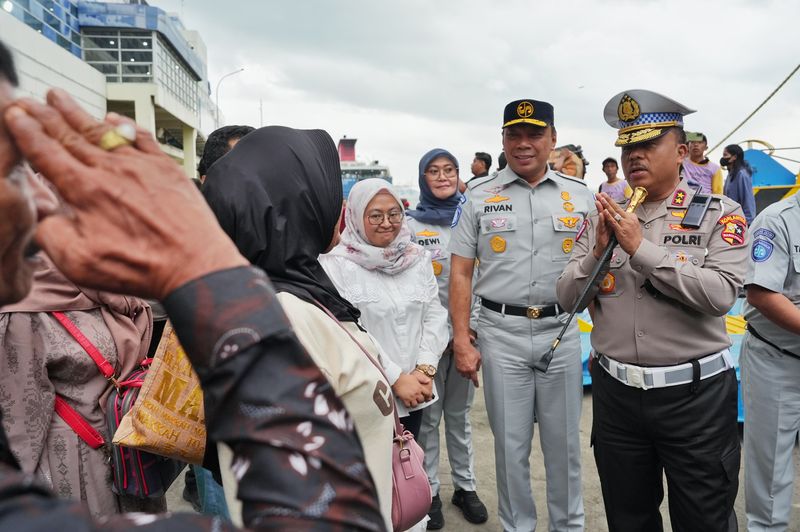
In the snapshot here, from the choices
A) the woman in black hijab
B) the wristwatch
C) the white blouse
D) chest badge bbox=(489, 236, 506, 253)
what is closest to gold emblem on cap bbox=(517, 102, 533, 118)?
chest badge bbox=(489, 236, 506, 253)

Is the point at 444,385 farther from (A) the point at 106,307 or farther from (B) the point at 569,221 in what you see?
(A) the point at 106,307

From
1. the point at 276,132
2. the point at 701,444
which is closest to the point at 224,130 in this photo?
the point at 276,132

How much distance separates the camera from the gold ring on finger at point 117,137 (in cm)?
51

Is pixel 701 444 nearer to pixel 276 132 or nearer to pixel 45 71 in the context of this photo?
pixel 276 132

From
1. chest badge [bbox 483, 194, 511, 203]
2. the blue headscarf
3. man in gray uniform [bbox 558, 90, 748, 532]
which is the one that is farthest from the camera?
the blue headscarf

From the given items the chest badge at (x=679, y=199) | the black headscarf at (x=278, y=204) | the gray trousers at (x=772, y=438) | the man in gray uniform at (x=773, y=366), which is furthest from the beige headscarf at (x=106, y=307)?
the gray trousers at (x=772, y=438)

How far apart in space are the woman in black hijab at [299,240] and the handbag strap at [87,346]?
874 mm

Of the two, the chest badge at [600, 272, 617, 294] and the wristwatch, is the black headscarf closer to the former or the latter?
the wristwatch

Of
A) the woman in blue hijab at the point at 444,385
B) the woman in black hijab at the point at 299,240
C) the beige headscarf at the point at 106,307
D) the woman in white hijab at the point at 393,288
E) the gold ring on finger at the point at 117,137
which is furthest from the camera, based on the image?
the woman in blue hijab at the point at 444,385

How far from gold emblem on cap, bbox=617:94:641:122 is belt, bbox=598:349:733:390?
105 centimetres

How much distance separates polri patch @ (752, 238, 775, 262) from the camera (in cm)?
238

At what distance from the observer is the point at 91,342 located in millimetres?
1830

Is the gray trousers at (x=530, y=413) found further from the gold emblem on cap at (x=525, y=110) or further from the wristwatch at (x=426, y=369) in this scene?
the gold emblem on cap at (x=525, y=110)

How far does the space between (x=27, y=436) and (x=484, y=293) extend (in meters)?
2.09
